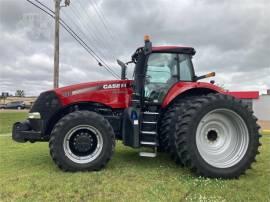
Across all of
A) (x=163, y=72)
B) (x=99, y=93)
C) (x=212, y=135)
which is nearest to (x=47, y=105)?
(x=99, y=93)

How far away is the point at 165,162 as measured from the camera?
6.95m

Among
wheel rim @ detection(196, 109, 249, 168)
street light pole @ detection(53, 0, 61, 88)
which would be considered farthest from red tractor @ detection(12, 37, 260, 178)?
street light pole @ detection(53, 0, 61, 88)

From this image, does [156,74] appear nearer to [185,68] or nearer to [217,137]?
[185,68]

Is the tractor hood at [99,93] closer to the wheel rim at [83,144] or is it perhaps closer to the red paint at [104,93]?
the red paint at [104,93]

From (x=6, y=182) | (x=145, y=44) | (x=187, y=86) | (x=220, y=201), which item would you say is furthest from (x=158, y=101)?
(x=6, y=182)

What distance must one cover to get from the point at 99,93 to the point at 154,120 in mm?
1246

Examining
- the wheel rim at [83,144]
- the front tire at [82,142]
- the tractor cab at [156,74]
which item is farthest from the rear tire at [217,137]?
the wheel rim at [83,144]

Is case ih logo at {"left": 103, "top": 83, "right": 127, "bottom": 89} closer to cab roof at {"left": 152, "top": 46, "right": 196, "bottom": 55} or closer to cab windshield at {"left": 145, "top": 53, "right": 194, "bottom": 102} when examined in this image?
cab windshield at {"left": 145, "top": 53, "right": 194, "bottom": 102}

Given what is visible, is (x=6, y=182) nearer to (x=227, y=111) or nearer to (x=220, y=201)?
(x=220, y=201)

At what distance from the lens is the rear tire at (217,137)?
5574 millimetres

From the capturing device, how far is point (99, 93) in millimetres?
6680

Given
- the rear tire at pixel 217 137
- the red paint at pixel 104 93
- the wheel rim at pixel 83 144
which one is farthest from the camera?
the red paint at pixel 104 93

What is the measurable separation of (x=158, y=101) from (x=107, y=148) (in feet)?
4.55

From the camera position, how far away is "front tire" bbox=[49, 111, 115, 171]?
5949 millimetres
